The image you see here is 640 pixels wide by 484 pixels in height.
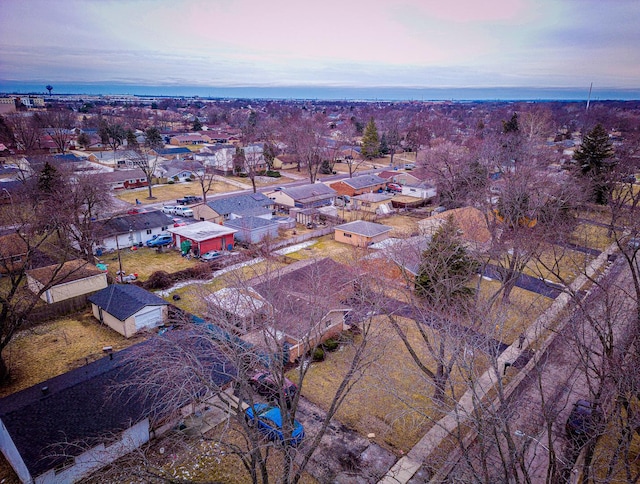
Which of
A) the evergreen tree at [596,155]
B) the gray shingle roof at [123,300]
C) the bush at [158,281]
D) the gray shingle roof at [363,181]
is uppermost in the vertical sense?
the evergreen tree at [596,155]

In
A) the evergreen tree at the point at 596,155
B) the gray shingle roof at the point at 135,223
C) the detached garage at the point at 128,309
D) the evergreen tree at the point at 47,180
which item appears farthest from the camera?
the evergreen tree at the point at 596,155

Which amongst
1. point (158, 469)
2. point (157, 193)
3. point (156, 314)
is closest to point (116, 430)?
point (158, 469)

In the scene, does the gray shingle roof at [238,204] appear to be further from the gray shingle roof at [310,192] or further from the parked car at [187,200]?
the parked car at [187,200]

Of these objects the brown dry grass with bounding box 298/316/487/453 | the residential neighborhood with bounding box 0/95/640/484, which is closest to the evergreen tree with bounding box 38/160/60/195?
the residential neighborhood with bounding box 0/95/640/484

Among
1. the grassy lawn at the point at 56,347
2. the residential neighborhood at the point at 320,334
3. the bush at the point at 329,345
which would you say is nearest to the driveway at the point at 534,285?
the residential neighborhood at the point at 320,334

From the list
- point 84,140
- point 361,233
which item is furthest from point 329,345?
point 84,140

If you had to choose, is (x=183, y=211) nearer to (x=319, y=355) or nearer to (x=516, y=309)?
(x=319, y=355)

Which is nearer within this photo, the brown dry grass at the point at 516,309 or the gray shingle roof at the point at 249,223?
the brown dry grass at the point at 516,309
